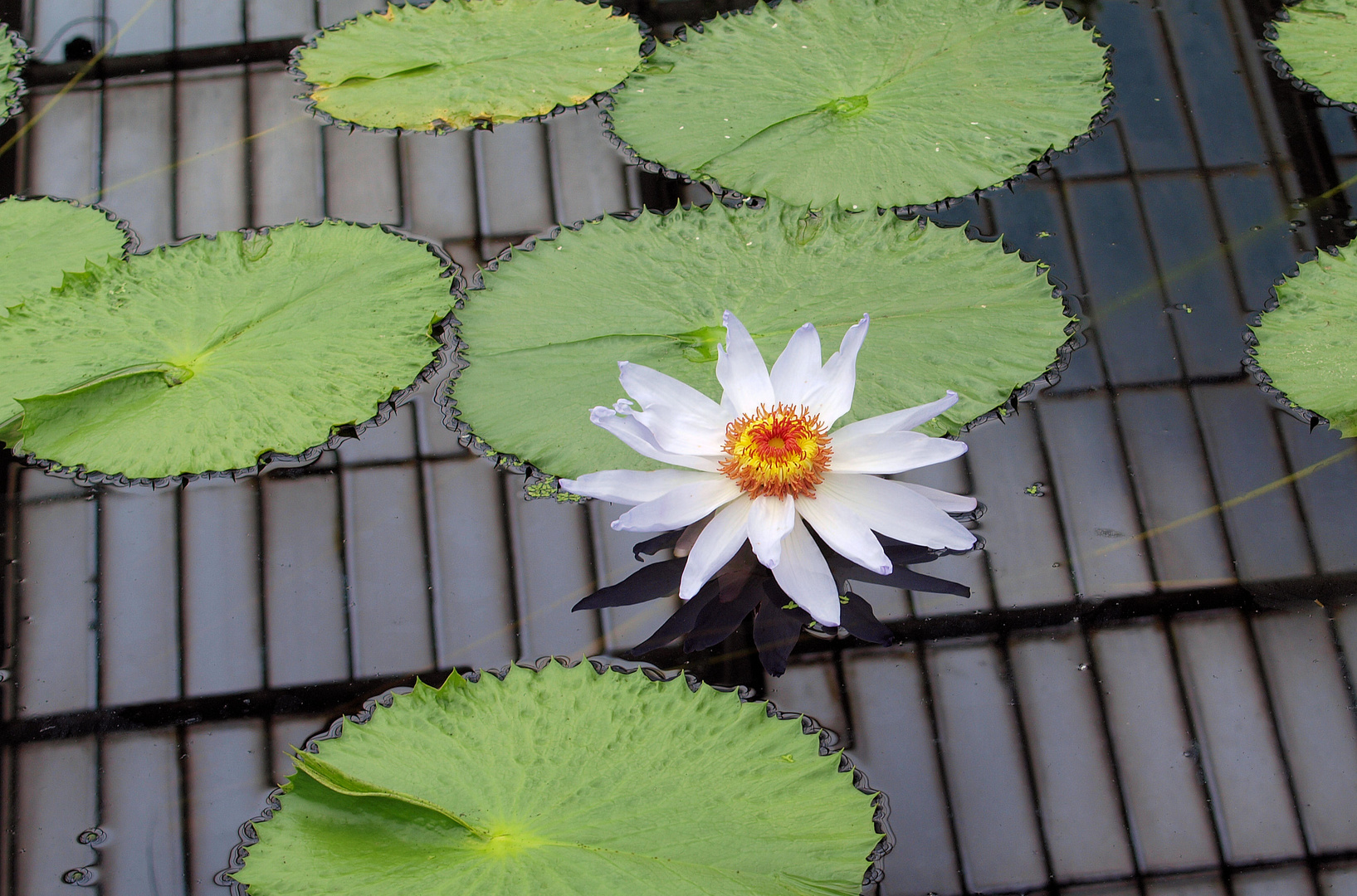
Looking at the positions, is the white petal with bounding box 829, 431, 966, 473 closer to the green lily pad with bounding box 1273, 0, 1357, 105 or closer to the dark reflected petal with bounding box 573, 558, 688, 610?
the dark reflected petal with bounding box 573, 558, 688, 610

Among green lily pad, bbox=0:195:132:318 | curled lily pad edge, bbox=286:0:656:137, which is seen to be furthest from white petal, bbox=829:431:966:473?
green lily pad, bbox=0:195:132:318

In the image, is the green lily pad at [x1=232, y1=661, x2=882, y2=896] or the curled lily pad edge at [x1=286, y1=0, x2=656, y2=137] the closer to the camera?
the green lily pad at [x1=232, y1=661, x2=882, y2=896]

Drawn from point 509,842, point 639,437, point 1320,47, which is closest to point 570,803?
point 509,842

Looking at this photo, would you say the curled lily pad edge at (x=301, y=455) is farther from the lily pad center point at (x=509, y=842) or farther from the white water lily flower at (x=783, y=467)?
the lily pad center point at (x=509, y=842)

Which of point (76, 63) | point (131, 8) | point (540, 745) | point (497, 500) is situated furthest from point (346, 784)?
point (131, 8)

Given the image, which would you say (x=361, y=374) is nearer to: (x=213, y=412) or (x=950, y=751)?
(x=213, y=412)

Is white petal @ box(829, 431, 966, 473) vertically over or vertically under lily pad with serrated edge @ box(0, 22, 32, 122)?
under

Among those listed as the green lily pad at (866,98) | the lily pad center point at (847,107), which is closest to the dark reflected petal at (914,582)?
the green lily pad at (866,98)
